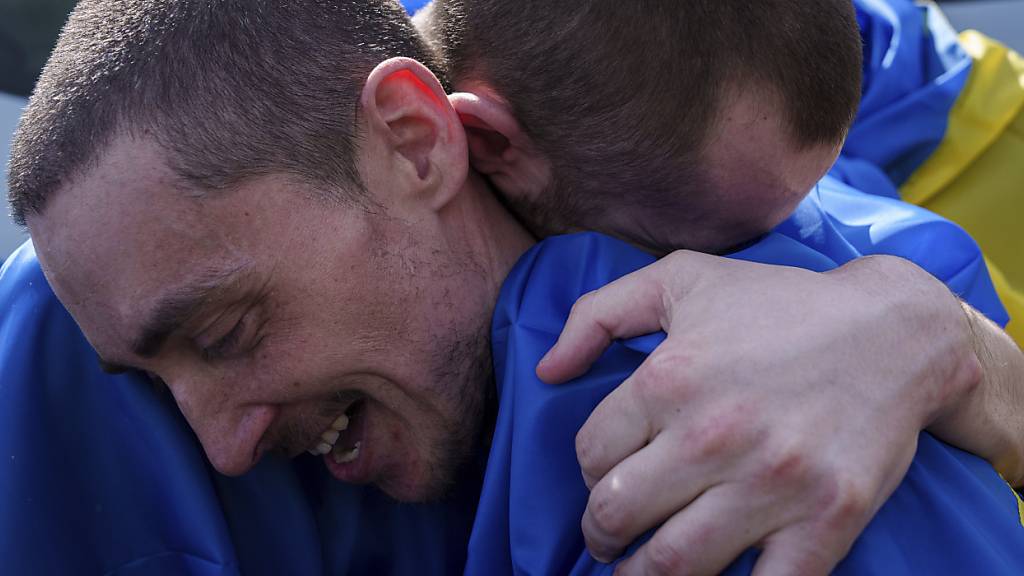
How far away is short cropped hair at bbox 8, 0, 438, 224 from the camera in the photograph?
1.51 m

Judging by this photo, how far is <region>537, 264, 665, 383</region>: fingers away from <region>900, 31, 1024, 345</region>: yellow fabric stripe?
4.22 feet

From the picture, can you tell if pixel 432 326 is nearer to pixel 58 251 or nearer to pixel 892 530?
pixel 58 251

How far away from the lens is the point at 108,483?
5.65 feet

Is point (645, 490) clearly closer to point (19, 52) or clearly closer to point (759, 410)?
point (759, 410)

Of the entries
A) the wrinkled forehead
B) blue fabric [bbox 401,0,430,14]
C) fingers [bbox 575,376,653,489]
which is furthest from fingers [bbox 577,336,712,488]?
blue fabric [bbox 401,0,430,14]

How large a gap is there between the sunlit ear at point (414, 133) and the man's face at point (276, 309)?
6 centimetres

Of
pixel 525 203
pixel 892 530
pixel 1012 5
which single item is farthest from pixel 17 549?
pixel 1012 5

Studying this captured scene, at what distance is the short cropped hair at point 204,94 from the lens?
1.51 metres

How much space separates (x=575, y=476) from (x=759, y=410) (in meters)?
0.30

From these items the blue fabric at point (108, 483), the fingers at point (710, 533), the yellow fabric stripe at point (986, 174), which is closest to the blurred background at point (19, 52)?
the blue fabric at point (108, 483)

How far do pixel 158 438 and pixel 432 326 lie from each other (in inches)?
18.2

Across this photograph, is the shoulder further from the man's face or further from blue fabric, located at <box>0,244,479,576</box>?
blue fabric, located at <box>0,244,479,576</box>

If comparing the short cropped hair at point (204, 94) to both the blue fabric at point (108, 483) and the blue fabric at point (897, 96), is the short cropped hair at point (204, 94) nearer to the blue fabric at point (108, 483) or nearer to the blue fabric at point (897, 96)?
the blue fabric at point (108, 483)

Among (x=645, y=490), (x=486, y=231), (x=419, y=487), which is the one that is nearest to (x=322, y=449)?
(x=419, y=487)
